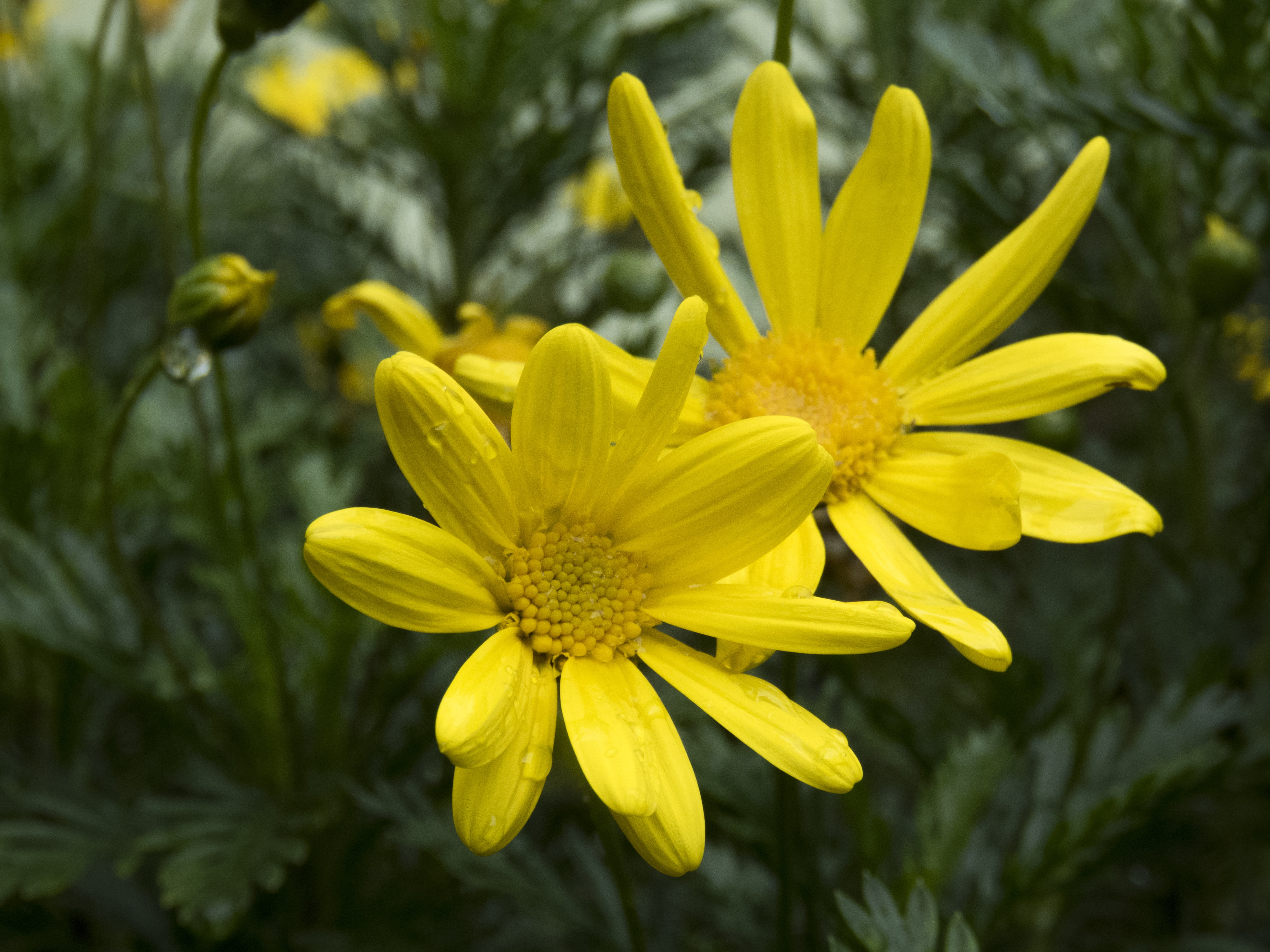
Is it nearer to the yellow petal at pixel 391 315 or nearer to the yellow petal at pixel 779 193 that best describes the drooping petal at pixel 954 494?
the yellow petal at pixel 779 193

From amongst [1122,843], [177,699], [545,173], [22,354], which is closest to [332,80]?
[545,173]

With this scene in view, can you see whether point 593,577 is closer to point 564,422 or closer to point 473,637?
point 564,422

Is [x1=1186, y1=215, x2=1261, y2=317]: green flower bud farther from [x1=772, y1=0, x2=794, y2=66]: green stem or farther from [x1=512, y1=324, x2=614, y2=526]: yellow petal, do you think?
[x1=512, y1=324, x2=614, y2=526]: yellow petal

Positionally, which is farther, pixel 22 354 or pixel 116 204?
pixel 116 204

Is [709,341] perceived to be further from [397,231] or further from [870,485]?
[397,231]

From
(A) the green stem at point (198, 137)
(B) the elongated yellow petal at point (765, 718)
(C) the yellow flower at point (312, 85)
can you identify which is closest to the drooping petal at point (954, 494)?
(B) the elongated yellow petal at point (765, 718)

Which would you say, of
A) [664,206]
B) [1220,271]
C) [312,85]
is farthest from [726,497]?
[312,85]
